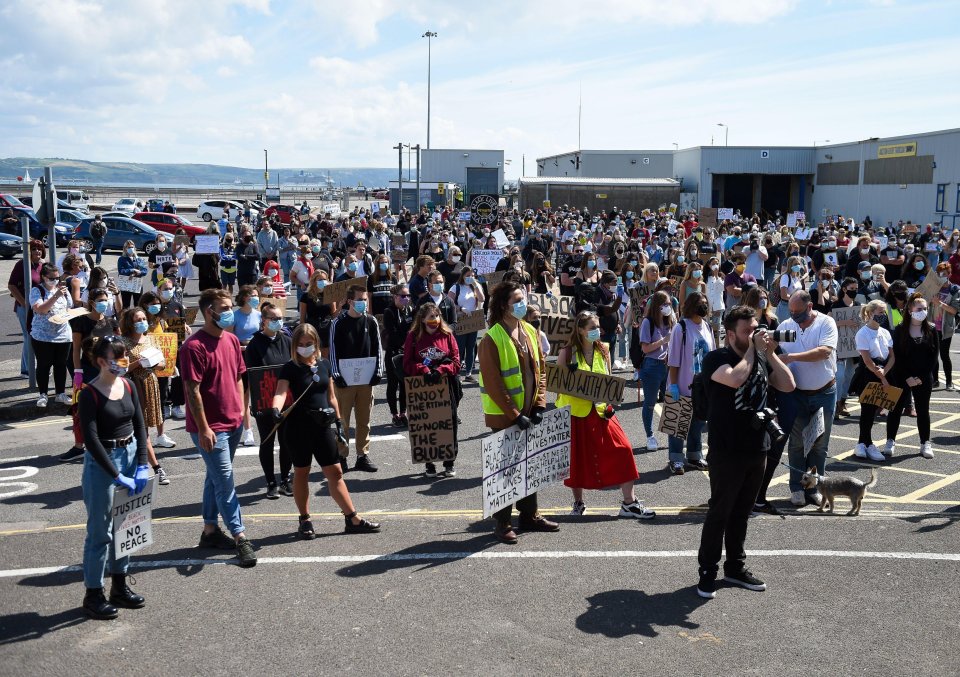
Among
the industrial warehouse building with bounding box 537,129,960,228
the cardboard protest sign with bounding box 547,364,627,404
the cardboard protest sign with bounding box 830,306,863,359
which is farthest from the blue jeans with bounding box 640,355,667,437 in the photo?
the industrial warehouse building with bounding box 537,129,960,228

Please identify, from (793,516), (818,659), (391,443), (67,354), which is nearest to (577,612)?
(818,659)

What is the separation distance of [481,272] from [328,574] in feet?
45.5

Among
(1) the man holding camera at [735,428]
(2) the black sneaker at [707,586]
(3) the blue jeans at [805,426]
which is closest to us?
(1) the man holding camera at [735,428]

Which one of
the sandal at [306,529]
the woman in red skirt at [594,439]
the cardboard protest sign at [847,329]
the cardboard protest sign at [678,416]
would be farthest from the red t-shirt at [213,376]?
the cardboard protest sign at [847,329]

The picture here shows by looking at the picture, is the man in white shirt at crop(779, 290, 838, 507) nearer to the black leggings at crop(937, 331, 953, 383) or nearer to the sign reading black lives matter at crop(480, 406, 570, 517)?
the sign reading black lives matter at crop(480, 406, 570, 517)

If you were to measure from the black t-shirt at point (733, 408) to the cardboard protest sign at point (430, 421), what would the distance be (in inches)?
135

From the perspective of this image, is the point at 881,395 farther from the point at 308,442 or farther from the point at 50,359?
the point at 50,359

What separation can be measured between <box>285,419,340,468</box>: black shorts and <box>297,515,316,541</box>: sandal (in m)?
0.48

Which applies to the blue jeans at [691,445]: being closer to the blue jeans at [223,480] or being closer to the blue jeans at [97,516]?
the blue jeans at [223,480]

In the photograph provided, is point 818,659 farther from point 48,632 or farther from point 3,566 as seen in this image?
point 3,566

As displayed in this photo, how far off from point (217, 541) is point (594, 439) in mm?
3084

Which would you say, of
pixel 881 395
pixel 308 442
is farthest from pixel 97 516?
pixel 881 395

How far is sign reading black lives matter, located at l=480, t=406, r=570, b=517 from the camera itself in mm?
6934

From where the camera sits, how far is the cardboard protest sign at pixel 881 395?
9586mm
